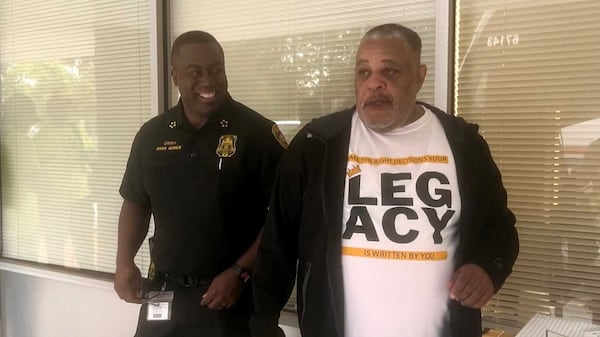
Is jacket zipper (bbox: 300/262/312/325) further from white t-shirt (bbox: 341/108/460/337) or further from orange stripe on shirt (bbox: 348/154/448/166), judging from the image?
orange stripe on shirt (bbox: 348/154/448/166)

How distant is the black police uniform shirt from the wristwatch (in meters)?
0.06

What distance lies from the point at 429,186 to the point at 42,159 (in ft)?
8.91

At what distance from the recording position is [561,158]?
2020 millimetres

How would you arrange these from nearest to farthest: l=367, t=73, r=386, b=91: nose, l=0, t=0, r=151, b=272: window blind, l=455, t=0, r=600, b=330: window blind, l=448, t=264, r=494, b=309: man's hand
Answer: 1. l=448, t=264, r=494, b=309: man's hand
2. l=367, t=73, r=386, b=91: nose
3. l=455, t=0, r=600, b=330: window blind
4. l=0, t=0, r=151, b=272: window blind

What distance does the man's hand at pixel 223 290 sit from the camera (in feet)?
6.13

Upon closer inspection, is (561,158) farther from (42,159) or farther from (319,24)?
(42,159)

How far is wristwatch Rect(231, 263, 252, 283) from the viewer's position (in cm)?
189

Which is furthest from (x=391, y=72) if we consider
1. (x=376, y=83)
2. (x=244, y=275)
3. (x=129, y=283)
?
(x=129, y=283)

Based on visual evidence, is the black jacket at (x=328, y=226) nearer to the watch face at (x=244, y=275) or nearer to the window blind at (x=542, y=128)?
the watch face at (x=244, y=275)

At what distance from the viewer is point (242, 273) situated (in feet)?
6.22

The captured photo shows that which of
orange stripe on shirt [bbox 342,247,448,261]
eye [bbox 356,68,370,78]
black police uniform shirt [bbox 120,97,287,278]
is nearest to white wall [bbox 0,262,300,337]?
black police uniform shirt [bbox 120,97,287,278]

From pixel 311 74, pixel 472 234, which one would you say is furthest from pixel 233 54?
pixel 472 234

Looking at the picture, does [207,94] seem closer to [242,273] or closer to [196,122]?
[196,122]

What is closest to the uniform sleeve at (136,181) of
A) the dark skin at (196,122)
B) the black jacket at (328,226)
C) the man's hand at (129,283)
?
the dark skin at (196,122)
